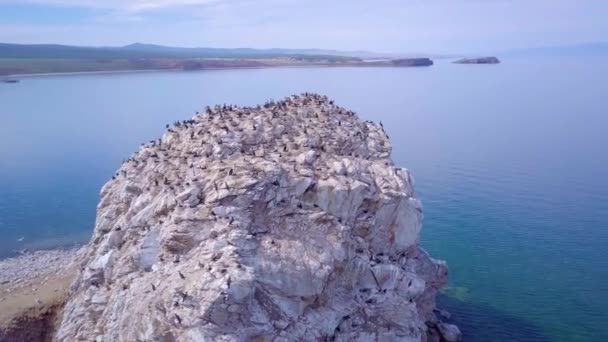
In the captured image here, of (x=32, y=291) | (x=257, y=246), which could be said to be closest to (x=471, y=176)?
(x=257, y=246)

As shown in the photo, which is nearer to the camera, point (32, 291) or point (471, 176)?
point (32, 291)

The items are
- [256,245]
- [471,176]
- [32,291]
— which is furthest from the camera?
[471,176]

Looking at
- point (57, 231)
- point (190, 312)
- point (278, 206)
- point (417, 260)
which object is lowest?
point (57, 231)

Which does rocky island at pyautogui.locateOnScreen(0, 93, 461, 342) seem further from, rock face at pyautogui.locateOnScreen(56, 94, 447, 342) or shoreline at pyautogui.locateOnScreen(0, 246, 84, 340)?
shoreline at pyautogui.locateOnScreen(0, 246, 84, 340)

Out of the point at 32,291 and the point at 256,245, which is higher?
the point at 256,245

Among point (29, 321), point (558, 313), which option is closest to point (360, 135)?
point (558, 313)

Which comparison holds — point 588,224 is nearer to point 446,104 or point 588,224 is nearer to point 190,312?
point 190,312

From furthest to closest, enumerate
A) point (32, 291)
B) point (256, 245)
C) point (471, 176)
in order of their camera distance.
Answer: point (471, 176)
point (32, 291)
point (256, 245)

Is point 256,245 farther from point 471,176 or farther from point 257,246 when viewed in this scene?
point 471,176
